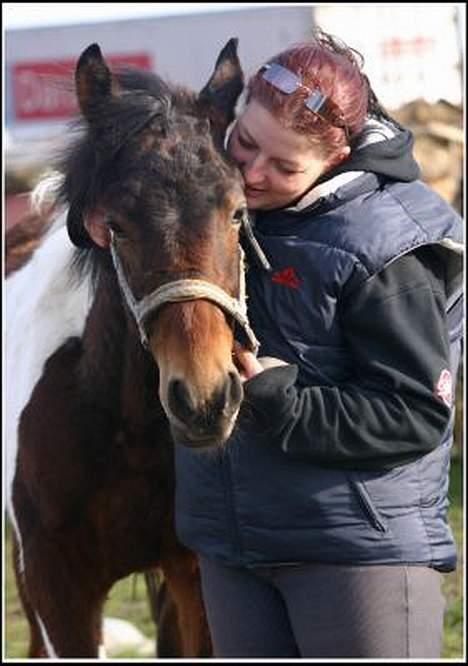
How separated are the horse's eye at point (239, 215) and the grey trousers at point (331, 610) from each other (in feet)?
2.07

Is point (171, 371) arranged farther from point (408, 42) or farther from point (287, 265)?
point (408, 42)

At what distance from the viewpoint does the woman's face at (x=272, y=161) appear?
2363 millimetres

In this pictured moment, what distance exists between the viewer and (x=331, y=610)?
237 centimetres

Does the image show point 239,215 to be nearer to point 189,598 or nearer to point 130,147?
point 130,147

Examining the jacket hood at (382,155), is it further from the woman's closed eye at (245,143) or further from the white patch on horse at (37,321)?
the white patch on horse at (37,321)

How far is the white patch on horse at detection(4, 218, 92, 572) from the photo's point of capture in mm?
3398

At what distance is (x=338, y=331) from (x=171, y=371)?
34 centimetres

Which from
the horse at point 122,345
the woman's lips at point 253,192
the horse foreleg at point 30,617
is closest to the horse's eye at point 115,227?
the horse at point 122,345

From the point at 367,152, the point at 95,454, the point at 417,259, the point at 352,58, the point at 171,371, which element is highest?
the point at 352,58

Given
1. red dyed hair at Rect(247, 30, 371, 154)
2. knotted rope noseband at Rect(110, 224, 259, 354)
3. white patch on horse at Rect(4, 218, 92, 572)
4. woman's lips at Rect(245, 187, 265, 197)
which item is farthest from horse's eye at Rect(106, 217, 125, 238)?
white patch on horse at Rect(4, 218, 92, 572)

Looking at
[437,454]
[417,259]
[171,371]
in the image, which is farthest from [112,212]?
[437,454]

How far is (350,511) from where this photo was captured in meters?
2.36

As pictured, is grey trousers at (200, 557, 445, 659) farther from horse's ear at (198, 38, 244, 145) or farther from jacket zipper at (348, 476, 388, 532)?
horse's ear at (198, 38, 244, 145)

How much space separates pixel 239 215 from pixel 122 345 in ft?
2.27
